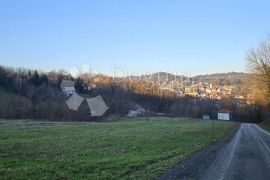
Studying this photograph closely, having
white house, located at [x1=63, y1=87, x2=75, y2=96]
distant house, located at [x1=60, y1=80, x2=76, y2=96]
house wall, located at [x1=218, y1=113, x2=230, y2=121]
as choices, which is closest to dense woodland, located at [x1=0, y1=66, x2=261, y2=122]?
distant house, located at [x1=60, y1=80, x2=76, y2=96]

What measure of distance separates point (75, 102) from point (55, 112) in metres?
23.9

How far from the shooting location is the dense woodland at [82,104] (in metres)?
109

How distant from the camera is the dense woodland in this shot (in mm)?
109312

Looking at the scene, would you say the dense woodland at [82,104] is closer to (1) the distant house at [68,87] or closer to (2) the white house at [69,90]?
(1) the distant house at [68,87]

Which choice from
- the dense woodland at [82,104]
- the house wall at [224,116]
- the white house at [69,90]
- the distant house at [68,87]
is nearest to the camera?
the dense woodland at [82,104]

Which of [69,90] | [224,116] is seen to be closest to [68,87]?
[69,90]

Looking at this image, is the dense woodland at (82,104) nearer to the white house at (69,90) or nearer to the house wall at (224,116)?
the white house at (69,90)

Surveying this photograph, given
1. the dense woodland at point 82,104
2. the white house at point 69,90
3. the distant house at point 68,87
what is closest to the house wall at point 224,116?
the dense woodland at point 82,104

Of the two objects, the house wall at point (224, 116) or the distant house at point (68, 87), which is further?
the distant house at point (68, 87)

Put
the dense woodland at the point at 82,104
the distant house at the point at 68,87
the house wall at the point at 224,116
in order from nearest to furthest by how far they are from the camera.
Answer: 1. the dense woodland at the point at 82,104
2. the house wall at the point at 224,116
3. the distant house at the point at 68,87

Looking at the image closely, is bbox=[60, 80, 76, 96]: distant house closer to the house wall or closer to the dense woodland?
the dense woodland

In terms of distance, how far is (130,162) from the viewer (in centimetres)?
1867

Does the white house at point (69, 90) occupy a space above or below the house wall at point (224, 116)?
above

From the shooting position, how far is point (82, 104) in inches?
4911
